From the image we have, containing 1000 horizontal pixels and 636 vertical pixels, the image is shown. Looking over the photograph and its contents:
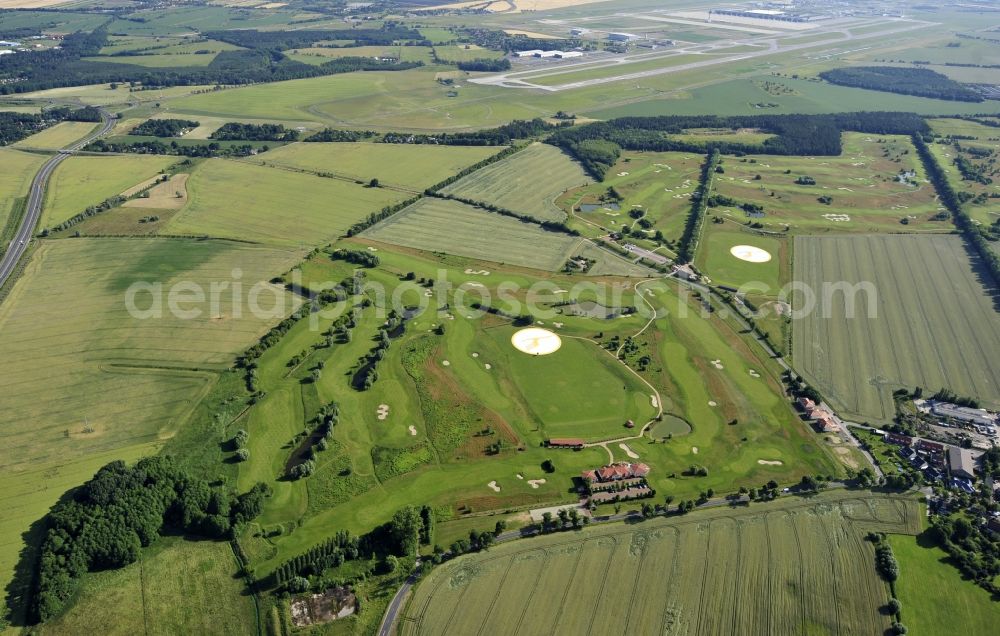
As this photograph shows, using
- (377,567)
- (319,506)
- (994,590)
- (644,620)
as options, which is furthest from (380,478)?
(994,590)

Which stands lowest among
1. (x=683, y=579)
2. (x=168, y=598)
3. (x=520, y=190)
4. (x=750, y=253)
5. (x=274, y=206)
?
(x=683, y=579)

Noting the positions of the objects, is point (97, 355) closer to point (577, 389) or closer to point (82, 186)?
point (577, 389)

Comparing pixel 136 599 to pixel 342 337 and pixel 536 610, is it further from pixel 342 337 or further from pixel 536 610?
pixel 342 337

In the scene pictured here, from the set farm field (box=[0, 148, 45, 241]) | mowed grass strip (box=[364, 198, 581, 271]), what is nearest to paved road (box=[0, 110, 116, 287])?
farm field (box=[0, 148, 45, 241])

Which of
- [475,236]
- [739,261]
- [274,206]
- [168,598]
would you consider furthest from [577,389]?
[274,206]

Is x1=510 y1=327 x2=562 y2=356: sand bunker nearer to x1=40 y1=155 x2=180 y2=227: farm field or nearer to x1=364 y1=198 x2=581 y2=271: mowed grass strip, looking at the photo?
x1=364 y1=198 x2=581 y2=271: mowed grass strip

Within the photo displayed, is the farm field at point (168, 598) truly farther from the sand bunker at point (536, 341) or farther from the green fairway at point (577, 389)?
the sand bunker at point (536, 341)

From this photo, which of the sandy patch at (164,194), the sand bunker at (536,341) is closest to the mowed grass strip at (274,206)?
the sandy patch at (164,194)
